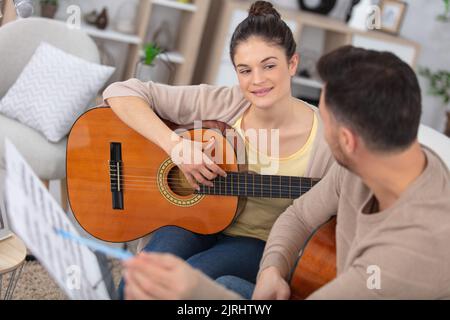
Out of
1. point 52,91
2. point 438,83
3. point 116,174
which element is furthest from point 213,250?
point 438,83

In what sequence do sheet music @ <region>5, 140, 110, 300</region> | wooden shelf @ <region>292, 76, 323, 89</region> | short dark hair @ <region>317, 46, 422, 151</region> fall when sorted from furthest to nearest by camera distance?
wooden shelf @ <region>292, 76, 323, 89</region>, short dark hair @ <region>317, 46, 422, 151</region>, sheet music @ <region>5, 140, 110, 300</region>

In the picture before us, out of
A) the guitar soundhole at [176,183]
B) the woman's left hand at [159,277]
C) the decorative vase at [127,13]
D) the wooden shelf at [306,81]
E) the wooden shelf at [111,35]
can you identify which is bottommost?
the wooden shelf at [306,81]

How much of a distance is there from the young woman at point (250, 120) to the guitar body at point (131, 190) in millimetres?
39

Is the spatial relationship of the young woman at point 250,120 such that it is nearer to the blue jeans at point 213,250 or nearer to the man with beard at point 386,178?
the blue jeans at point 213,250

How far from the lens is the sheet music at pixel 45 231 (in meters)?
0.83

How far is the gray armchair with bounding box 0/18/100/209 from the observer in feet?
8.18

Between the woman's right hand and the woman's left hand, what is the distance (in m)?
0.78

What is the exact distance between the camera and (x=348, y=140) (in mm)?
1007

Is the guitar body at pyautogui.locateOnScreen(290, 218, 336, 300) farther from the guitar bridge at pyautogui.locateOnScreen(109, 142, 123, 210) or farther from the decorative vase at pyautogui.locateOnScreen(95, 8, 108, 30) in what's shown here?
the decorative vase at pyautogui.locateOnScreen(95, 8, 108, 30)

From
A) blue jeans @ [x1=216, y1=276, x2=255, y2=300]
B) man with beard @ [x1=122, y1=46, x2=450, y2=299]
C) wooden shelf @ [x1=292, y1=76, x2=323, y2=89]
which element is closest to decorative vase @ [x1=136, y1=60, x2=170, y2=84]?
wooden shelf @ [x1=292, y1=76, x2=323, y2=89]

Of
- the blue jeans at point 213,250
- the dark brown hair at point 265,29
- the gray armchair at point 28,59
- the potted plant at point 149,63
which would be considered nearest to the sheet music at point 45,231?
the blue jeans at point 213,250

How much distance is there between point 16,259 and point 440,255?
1.04 meters

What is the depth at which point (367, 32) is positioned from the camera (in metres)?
4.05

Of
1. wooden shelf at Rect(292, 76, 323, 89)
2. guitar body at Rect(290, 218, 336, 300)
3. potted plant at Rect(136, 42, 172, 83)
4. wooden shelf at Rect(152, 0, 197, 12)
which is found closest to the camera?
guitar body at Rect(290, 218, 336, 300)
